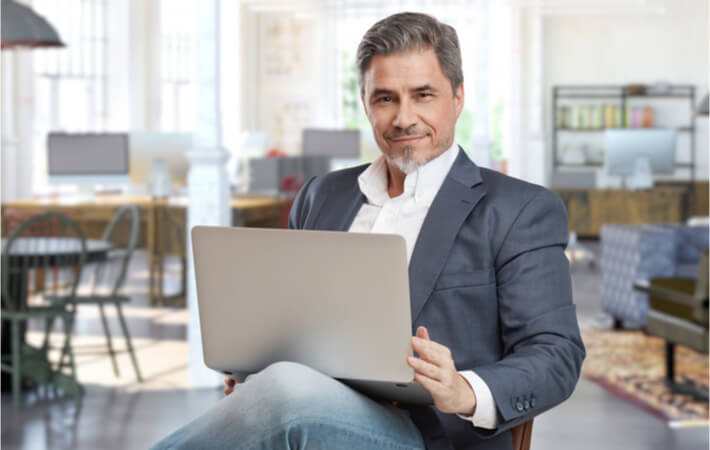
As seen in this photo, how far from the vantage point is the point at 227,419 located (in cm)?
142

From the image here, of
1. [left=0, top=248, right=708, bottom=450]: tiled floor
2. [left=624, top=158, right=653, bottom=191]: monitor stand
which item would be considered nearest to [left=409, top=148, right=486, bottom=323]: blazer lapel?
[left=0, top=248, right=708, bottom=450]: tiled floor

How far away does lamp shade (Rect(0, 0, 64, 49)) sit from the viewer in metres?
5.35

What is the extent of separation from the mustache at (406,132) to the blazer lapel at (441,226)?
0.09m

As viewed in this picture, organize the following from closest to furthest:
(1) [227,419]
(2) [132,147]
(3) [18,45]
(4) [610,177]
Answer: (1) [227,419]
(3) [18,45]
(2) [132,147]
(4) [610,177]

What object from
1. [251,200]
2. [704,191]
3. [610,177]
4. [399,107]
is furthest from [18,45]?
[704,191]

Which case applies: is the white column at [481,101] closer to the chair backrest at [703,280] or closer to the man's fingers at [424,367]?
the chair backrest at [703,280]

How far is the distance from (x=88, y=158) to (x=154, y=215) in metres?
1.07

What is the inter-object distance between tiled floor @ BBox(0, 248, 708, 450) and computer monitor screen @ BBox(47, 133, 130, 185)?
2252mm

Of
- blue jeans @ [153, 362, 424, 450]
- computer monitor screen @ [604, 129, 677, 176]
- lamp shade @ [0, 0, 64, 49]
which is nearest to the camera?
blue jeans @ [153, 362, 424, 450]

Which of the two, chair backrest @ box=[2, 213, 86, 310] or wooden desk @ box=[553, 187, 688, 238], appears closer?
chair backrest @ box=[2, 213, 86, 310]

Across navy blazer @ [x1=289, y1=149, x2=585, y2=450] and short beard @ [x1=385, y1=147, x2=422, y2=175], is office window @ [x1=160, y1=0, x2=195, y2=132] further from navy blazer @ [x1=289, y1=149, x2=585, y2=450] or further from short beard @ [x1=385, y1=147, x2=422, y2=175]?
navy blazer @ [x1=289, y1=149, x2=585, y2=450]

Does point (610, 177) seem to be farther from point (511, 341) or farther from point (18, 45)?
point (511, 341)

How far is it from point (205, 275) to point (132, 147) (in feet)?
21.1

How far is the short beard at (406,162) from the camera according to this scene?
1.78 m
